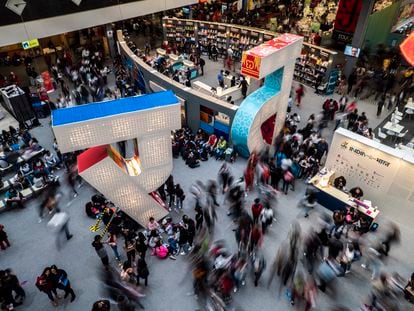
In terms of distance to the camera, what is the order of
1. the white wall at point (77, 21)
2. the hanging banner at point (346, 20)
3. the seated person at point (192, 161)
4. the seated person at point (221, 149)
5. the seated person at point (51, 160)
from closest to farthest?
the seated person at point (51, 160) < the seated person at point (192, 161) < the seated person at point (221, 149) < the white wall at point (77, 21) < the hanging banner at point (346, 20)

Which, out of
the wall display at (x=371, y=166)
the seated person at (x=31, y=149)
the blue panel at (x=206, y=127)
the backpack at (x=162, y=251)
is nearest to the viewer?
the backpack at (x=162, y=251)

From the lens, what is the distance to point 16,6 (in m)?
17.2

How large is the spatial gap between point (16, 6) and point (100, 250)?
1519 cm

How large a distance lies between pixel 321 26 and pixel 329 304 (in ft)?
70.4

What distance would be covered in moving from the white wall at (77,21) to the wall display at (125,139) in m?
12.6

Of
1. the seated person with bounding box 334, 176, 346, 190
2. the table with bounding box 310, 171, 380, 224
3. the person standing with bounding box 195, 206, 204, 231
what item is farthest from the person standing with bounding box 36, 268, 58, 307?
the seated person with bounding box 334, 176, 346, 190

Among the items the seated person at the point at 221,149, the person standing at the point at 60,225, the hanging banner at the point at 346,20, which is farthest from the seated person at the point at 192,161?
the hanging banner at the point at 346,20

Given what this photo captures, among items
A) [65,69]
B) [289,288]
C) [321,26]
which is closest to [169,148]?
[289,288]

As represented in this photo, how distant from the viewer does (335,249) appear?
8.47 metres

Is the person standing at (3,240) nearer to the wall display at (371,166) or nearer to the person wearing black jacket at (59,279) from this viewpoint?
the person wearing black jacket at (59,279)

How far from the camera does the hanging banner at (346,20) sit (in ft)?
67.7

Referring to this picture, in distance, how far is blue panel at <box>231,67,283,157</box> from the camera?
12336mm

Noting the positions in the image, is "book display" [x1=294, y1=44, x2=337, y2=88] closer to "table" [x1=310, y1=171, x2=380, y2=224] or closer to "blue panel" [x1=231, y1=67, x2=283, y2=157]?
"blue panel" [x1=231, y1=67, x2=283, y2=157]

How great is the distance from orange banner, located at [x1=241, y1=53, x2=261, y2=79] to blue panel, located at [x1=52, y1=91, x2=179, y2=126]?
3333 millimetres
